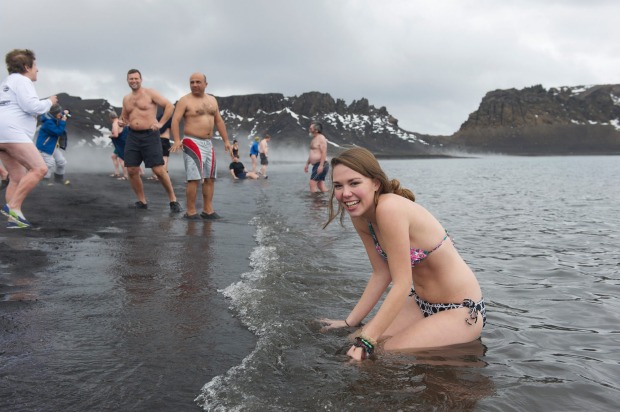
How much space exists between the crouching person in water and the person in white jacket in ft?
16.9

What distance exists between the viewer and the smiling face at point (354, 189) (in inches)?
118

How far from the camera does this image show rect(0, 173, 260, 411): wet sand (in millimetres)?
2412

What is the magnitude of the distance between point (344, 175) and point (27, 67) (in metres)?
5.72

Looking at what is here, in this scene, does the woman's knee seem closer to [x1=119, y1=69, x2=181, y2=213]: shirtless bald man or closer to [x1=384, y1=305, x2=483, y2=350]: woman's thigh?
[x1=119, y1=69, x2=181, y2=213]: shirtless bald man

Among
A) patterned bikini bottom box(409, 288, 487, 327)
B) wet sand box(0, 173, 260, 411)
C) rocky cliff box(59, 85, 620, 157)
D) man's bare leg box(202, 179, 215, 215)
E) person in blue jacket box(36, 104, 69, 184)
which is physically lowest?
wet sand box(0, 173, 260, 411)

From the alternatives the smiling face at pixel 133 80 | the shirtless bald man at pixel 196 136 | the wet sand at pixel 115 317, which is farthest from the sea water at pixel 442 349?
the smiling face at pixel 133 80

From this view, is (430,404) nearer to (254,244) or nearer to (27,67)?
(254,244)

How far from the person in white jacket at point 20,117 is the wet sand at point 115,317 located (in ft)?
1.62

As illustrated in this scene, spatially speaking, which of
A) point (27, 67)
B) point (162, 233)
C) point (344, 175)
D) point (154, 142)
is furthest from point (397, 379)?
point (154, 142)

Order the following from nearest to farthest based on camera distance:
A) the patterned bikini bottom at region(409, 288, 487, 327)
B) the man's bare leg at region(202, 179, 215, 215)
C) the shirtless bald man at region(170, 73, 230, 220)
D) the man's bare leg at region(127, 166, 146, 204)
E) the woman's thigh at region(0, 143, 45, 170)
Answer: the patterned bikini bottom at region(409, 288, 487, 327)
the woman's thigh at region(0, 143, 45, 170)
the shirtless bald man at region(170, 73, 230, 220)
the man's bare leg at region(202, 179, 215, 215)
the man's bare leg at region(127, 166, 146, 204)

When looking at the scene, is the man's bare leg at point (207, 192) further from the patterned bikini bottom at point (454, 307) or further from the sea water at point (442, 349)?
the patterned bikini bottom at point (454, 307)

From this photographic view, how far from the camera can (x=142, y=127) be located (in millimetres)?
9055

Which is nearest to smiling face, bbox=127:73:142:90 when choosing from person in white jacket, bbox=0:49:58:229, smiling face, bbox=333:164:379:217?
person in white jacket, bbox=0:49:58:229

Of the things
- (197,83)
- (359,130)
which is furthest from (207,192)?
(359,130)
